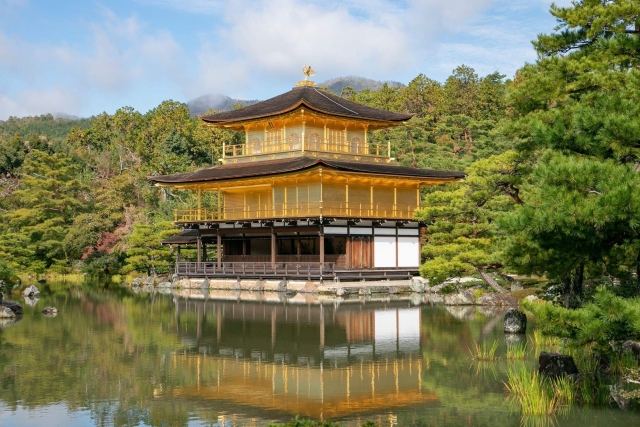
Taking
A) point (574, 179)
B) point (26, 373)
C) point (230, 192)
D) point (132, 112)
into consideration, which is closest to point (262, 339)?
point (26, 373)

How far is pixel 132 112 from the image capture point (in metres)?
76.9

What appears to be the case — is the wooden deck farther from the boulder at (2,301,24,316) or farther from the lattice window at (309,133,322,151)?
the boulder at (2,301,24,316)

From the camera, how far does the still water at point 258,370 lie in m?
10.6

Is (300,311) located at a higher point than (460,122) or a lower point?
lower

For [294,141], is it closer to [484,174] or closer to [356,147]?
[356,147]

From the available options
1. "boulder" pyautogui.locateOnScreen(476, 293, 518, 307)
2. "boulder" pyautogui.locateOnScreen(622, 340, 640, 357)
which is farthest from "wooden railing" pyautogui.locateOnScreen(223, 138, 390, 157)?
"boulder" pyautogui.locateOnScreen(622, 340, 640, 357)

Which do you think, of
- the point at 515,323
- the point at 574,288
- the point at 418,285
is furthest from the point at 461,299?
the point at 574,288

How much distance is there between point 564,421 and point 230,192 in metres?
32.2

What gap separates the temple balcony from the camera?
125 ft

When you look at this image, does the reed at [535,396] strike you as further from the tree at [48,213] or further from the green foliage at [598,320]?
the tree at [48,213]

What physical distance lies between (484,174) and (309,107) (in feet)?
47.4

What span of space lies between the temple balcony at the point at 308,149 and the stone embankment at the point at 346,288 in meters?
6.81

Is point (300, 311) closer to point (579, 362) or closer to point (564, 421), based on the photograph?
point (579, 362)

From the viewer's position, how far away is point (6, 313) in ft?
75.9
